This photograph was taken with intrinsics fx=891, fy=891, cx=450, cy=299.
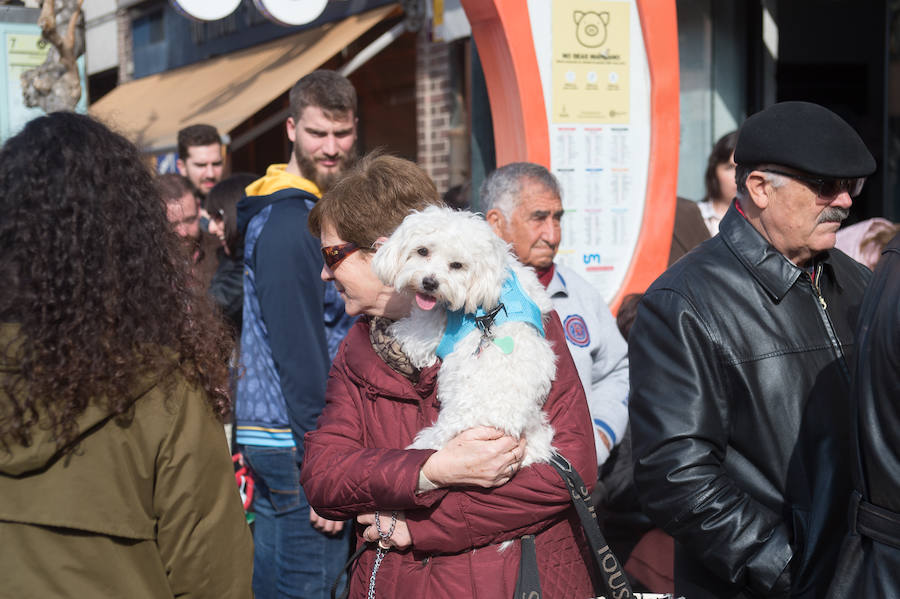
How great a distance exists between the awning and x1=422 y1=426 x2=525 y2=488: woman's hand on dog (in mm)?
6942

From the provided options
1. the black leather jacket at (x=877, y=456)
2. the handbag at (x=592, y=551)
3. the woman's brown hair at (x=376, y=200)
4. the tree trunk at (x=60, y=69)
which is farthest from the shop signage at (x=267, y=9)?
the black leather jacket at (x=877, y=456)

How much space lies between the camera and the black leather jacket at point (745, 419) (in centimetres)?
227

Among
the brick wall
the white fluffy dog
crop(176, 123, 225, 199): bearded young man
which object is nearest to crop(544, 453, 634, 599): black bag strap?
the white fluffy dog

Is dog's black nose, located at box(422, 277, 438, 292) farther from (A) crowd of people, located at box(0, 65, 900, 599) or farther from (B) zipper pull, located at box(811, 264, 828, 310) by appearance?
(B) zipper pull, located at box(811, 264, 828, 310)

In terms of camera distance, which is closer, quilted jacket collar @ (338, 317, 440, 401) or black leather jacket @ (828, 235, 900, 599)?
black leather jacket @ (828, 235, 900, 599)

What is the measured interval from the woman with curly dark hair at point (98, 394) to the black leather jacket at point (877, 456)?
52.1 inches

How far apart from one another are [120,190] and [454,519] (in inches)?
42.2

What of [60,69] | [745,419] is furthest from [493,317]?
[60,69]

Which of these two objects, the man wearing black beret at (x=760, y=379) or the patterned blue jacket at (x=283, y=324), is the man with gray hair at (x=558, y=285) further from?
the man wearing black beret at (x=760, y=379)

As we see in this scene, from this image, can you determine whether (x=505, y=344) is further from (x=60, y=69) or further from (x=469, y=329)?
(x=60, y=69)

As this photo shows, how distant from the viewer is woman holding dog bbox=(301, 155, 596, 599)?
84.0 inches

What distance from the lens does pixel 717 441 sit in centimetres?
237

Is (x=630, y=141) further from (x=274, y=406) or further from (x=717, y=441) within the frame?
(x=717, y=441)

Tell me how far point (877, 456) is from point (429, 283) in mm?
1067
